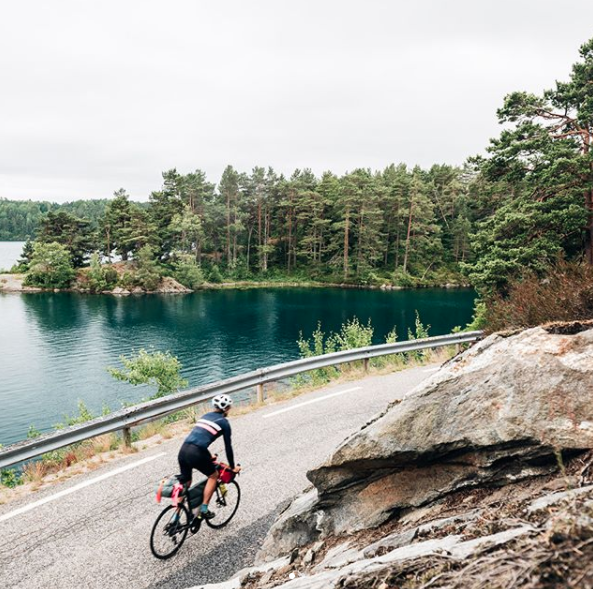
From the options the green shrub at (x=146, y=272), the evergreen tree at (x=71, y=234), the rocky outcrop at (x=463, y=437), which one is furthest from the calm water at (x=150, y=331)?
the rocky outcrop at (x=463, y=437)

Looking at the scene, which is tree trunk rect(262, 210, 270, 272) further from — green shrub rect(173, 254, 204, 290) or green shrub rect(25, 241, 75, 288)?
green shrub rect(25, 241, 75, 288)

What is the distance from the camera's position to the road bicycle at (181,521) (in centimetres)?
555

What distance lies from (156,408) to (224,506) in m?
3.59

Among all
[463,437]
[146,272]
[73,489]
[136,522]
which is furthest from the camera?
[146,272]

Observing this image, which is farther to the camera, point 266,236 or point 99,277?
point 266,236

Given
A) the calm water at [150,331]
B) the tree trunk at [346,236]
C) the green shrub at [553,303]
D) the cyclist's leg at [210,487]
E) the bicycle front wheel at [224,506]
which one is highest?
the tree trunk at [346,236]

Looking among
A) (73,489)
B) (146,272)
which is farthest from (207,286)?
(73,489)

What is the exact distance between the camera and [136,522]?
20.2 ft

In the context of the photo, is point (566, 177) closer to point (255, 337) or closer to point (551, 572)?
point (551, 572)

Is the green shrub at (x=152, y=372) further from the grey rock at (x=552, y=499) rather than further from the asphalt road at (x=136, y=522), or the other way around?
the grey rock at (x=552, y=499)

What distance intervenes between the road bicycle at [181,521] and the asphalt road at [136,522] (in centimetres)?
13

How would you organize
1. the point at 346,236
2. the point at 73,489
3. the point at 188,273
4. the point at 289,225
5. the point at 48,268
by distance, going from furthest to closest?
1. the point at 289,225
2. the point at 346,236
3. the point at 188,273
4. the point at 48,268
5. the point at 73,489

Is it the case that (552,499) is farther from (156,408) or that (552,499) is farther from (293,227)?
(293,227)

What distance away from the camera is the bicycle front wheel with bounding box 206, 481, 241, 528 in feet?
20.4
